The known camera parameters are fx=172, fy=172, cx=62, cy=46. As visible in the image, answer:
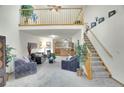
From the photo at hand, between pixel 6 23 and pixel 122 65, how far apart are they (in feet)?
13.9

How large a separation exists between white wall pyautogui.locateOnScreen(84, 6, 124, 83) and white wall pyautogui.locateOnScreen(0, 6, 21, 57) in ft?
11.4

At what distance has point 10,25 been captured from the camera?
6711mm

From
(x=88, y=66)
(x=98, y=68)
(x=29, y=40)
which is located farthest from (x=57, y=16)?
(x=88, y=66)

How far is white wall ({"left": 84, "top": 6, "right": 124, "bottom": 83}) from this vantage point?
4969mm

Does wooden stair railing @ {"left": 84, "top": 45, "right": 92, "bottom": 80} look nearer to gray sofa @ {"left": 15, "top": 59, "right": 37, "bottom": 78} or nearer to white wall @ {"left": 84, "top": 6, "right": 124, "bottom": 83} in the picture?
white wall @ {"left": 84, "top": 6, "right": 124, "bottom": 83}

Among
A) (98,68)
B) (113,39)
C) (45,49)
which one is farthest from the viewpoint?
(45,49)

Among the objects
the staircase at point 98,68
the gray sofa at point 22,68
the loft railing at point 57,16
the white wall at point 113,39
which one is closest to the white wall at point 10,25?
the gray sofa at point 22,68

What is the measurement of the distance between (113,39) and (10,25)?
3.90 m

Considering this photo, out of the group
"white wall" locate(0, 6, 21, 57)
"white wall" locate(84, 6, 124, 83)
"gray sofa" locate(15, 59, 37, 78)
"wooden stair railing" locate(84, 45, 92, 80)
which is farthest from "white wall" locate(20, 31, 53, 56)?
"wooden stair railing" locate(84, 45, 92, 80)

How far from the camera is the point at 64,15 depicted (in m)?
9.53

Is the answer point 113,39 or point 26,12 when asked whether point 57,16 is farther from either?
point 113,39

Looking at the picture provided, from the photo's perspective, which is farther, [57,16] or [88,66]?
[57,16]
